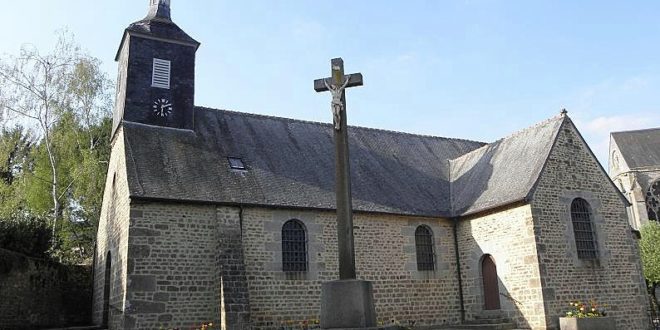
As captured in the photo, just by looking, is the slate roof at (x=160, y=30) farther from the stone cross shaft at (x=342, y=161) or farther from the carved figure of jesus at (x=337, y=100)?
the carved figure of jesus at (x=337, y=100)

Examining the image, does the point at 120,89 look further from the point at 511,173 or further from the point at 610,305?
the point at 610,305

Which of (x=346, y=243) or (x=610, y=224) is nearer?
(x=346, y=243)

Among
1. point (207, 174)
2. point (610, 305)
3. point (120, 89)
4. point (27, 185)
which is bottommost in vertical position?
point (610, 305)

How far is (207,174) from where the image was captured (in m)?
15.8

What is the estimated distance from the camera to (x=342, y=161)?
31.6 feet

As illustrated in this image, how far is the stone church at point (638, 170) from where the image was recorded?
40.0 metres

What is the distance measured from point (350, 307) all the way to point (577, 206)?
36.9 ft

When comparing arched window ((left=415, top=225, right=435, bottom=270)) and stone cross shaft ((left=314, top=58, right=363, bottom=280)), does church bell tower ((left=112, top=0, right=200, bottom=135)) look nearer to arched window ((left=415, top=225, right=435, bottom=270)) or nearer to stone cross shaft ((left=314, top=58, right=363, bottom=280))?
arched window ((left=415, top=225, right=435, bottom=270))

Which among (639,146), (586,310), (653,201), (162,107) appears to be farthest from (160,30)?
(639,146)

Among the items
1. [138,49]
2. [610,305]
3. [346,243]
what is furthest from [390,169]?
[346,243]

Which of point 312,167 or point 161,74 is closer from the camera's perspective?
point 161,74

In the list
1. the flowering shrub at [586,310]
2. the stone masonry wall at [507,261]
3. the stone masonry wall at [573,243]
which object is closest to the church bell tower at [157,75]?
the stone masonry wall at [507,261]

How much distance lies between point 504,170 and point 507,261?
11.2ft

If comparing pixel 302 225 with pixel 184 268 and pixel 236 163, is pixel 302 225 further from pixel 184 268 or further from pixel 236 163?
pixel 184 268
